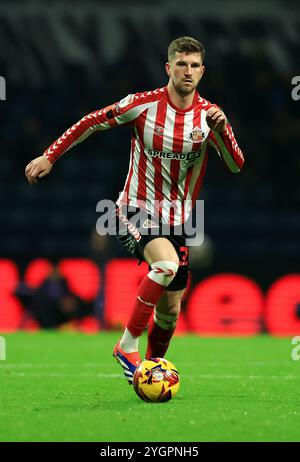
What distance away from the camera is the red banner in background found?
13711 mm

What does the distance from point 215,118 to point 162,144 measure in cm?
58

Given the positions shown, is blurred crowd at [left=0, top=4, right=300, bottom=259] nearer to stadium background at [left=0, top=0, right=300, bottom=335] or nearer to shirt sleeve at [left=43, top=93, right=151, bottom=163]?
stadium background at [left=0, top=0, right=300, bottom=335]

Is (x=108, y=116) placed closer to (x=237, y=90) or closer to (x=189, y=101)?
(x=189, y=101)

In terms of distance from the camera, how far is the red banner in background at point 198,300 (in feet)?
45.0

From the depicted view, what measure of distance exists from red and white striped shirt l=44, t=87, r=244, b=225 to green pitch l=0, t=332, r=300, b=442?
4.13ft

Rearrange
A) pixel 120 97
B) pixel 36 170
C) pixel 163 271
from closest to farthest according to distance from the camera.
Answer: pixel 163 271 < pixel 36 170 < pixel 120 97

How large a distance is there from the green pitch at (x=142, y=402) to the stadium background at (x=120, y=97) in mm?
4780

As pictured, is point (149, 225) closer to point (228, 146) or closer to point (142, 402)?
point (228, 146)

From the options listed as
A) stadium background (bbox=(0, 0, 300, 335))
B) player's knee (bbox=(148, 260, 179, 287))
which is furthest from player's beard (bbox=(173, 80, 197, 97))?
stadium background (bbox=(0, 0, 300, 335))

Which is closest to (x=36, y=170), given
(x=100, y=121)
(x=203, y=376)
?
(x=100, y=121)

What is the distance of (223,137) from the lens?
649 centimetres

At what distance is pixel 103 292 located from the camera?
13.8 metres

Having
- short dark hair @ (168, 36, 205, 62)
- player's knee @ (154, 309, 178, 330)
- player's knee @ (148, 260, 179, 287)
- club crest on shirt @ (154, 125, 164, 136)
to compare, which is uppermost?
short dark hair @ (168, 36, 205, 62)

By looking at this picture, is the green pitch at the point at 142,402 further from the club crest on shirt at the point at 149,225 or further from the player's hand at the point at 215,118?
the player's hand at the point at 215,118
